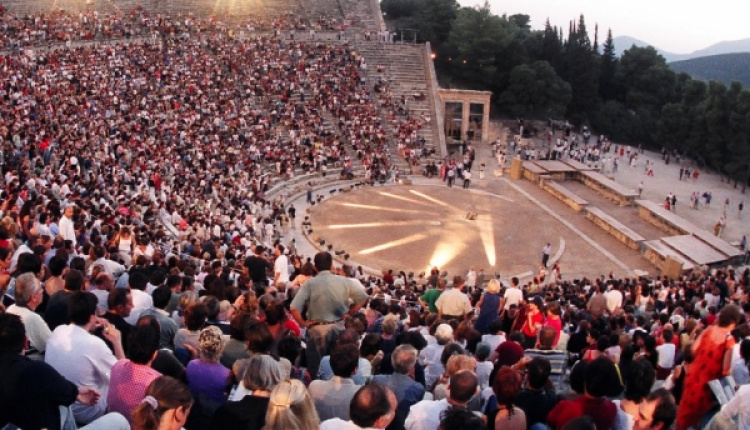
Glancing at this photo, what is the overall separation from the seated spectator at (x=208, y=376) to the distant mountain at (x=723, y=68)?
536 ft

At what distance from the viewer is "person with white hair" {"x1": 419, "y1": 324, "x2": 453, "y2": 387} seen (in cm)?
864

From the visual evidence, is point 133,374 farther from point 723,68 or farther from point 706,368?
point 723,68

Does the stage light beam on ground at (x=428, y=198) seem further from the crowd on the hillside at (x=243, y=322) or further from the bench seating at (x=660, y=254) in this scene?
the bench seating at (x=660, y=254)

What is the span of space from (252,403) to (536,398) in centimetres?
268

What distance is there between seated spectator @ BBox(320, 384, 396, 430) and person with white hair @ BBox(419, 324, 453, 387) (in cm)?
322

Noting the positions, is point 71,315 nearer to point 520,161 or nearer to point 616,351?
point 616,351

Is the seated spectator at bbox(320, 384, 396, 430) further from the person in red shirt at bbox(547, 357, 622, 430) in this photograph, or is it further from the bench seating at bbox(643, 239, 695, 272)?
the bench seating at bbox(643, 239, 695, 272)

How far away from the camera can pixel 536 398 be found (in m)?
6.41

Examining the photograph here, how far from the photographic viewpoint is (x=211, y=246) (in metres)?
18.0

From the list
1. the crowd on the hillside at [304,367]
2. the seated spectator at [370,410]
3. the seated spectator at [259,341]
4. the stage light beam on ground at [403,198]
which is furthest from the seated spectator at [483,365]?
the stage light beam on ground at [403,198]

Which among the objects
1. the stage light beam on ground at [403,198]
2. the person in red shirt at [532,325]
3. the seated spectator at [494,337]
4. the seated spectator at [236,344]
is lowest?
the stage light beam on ground at [403,198]

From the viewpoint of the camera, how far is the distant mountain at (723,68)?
155m

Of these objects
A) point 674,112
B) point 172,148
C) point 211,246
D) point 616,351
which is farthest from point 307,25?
point 616,351

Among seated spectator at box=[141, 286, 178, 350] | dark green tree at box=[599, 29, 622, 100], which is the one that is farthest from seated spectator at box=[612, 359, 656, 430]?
dark green tree at box=[599, 29, 622, 100]
